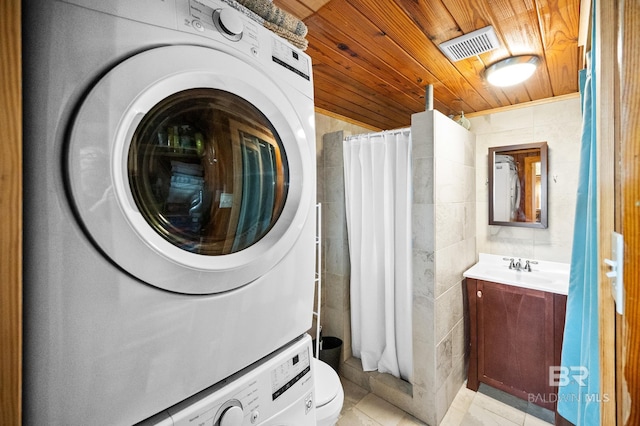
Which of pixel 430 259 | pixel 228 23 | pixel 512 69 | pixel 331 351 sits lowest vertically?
pixel 331 351

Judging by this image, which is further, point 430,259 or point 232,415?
point 430,259

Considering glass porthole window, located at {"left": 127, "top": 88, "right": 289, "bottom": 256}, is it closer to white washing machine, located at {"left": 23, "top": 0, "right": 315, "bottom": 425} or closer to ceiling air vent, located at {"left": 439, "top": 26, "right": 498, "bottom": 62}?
white washing machine, located at {"left": 23, "top": 0, "right": 315, "bottom": 425}

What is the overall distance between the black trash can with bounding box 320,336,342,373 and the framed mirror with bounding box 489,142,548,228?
65.4 inches

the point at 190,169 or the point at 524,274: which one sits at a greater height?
the point at 190,169

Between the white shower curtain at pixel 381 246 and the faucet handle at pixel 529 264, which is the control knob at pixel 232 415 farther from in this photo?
the faucet handle at pixel 529 264

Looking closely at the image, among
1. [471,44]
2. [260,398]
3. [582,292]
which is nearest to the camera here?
[260,398]

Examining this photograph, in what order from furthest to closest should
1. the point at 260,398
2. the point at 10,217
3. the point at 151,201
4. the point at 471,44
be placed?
the point at 471,44
the point at 260,398
the point at 151,201
the point at 10,217

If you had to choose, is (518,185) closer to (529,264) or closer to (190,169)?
(529,264)

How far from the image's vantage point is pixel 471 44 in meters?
1.42

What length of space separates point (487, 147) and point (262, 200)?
239 centimetres

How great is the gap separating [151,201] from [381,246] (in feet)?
5.73

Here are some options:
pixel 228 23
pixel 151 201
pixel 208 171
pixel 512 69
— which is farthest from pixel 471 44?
pixel 151 201

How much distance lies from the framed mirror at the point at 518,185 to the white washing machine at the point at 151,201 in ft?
7.14

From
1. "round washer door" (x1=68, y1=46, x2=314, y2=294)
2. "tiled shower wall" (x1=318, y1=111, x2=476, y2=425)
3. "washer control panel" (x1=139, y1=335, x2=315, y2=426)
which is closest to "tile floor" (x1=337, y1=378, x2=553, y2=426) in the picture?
"tiled shower wall" (x1=318, y1=111, x2=476, y2=425)
